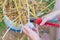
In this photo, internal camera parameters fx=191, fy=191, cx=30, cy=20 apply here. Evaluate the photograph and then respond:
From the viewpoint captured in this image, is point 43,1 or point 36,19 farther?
point 43,1

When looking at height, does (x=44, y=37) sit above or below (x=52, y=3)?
below

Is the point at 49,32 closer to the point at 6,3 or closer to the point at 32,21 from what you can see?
the point at 32,21

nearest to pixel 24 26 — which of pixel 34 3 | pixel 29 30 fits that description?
pixel 29 30

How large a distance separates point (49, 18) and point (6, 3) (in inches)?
8.6

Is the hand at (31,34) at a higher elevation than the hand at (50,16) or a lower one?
lower

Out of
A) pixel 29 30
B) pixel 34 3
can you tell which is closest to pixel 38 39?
pixel 29 30

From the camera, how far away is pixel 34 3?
902 millimetres

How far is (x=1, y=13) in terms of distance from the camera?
910mm

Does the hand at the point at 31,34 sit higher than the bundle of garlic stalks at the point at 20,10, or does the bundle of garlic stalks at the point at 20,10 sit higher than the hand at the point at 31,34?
the bundle of garlic stalks at the point at 20,10

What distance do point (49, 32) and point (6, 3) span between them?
24cm

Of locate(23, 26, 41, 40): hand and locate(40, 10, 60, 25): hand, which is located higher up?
locate(40, 10, 60, 25): hand

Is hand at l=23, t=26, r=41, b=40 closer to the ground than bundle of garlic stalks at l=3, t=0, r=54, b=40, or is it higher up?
closer to the ground

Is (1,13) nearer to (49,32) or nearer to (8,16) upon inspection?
(8,16)

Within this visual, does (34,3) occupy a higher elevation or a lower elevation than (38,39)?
higher
